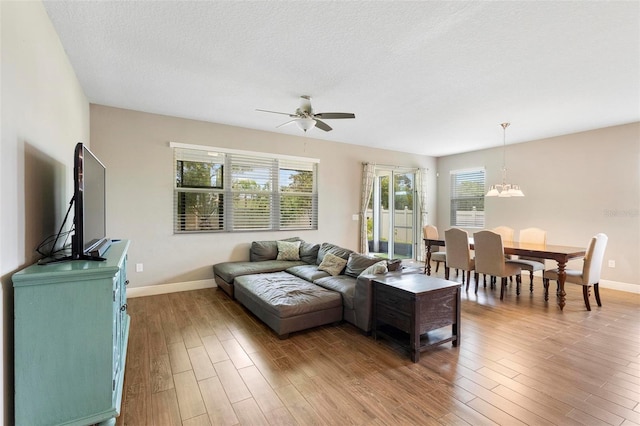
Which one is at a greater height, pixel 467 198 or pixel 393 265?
pixel 467 198

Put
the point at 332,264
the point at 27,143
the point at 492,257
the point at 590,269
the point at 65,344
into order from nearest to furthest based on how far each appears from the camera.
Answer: the point at 65,344
the point at 27,143
the point at 590,269
the point at 332,264
the point at 492,257

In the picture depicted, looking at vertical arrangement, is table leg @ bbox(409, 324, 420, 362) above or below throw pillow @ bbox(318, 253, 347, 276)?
below

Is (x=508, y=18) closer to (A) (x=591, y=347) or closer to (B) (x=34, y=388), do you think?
(A) (x=591, y=347)

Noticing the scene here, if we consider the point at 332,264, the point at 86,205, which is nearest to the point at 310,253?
the point at 332,264

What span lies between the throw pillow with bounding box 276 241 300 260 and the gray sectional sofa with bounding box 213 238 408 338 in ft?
0.35

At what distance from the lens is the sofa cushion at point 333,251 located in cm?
416

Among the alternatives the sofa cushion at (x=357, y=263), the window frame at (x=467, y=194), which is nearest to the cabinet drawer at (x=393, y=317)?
the sofa cushion at (x=357, y=263)

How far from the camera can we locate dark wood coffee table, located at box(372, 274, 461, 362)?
2.62 m

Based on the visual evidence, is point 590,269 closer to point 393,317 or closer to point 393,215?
point 393,317

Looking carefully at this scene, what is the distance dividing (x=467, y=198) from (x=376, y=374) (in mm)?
5959

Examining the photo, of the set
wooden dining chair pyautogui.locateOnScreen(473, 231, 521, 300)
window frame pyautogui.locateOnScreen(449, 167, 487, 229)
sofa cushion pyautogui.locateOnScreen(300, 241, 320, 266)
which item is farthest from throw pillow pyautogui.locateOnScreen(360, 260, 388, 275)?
window frame pyautogui.locateOnScreen(449, 167, 487, 229)

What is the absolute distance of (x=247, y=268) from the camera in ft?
14.5

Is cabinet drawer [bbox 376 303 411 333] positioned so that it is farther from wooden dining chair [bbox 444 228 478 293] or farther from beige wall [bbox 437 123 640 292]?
beige wall [bbox 437 123 640 292]

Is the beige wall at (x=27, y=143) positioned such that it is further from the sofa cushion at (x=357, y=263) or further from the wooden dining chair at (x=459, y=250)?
the wooden dining chair at (x=459, y=250)
